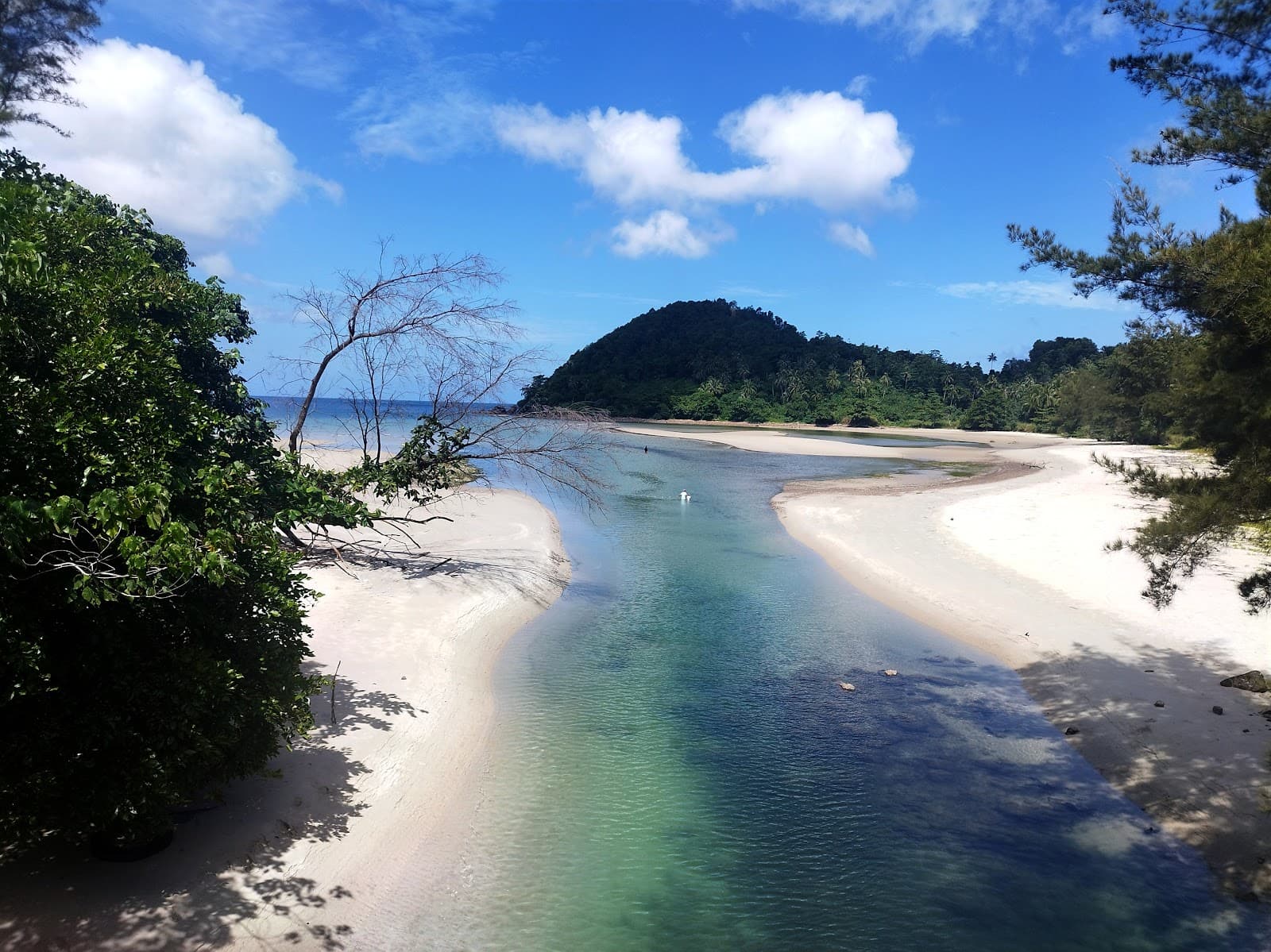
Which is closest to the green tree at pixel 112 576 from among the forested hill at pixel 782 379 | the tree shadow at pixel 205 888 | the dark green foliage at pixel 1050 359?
the tree shadow at pixel 205 888

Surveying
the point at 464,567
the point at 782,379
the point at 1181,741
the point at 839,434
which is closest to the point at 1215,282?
the point at 1181,741

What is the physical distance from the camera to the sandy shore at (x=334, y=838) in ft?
20.3

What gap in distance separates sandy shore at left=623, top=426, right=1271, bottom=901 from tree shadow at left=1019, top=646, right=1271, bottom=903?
2 centimetres

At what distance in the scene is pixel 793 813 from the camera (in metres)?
9.27

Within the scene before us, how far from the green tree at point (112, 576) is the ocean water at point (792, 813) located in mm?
2816

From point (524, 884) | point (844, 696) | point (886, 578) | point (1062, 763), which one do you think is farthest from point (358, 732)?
point (886, 578)

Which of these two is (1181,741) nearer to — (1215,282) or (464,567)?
(1215,282)

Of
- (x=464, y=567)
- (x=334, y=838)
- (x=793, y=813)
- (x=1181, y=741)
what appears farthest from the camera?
(x=464, y=567)

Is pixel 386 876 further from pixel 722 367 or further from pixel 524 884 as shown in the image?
pixel 722 367

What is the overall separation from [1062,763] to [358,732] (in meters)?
10.3

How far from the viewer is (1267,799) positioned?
9.07 metres

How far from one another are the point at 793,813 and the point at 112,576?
7973mm

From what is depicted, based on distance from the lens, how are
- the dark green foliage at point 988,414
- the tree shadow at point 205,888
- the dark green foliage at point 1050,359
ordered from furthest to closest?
the dark green foliage at point 1050,359 < the dark green foliage at point 988,414 < the tree shadow at point 205,888

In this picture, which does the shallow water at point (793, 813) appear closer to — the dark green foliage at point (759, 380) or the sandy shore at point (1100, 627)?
the sandy shore at point (1100, 627)
